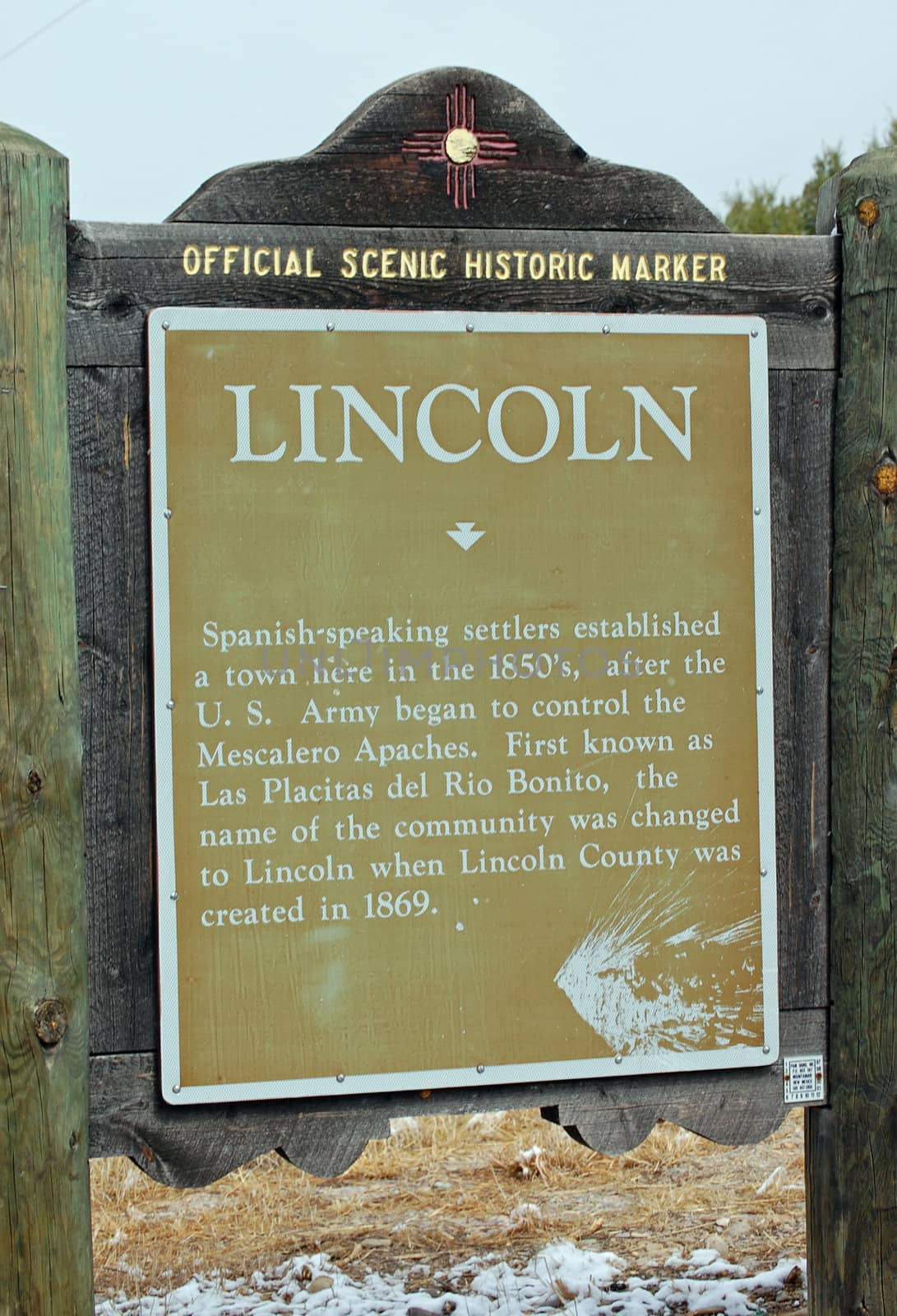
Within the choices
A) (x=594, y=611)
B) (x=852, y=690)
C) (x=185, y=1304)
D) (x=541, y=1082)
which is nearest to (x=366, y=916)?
(x=541, y=1082)

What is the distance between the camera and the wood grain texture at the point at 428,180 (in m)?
2.91

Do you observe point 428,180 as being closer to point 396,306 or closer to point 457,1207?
point 396,306

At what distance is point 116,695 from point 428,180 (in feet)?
4.04

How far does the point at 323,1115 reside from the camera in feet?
9.57

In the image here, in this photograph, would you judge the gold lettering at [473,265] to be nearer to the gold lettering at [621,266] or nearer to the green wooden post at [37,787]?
the gold lettering at [621,266]

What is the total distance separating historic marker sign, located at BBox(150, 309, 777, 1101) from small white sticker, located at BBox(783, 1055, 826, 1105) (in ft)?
0.27

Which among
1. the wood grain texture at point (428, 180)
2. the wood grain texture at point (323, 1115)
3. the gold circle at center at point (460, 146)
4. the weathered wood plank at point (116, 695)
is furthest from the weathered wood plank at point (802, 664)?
the weathered wood plank at point (116, 695)

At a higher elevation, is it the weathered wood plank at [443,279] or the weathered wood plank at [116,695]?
the weathered wood plank at [443,279]

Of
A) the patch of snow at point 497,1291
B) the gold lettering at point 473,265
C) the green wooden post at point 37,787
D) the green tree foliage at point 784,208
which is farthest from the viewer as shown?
the green tree foliage at point 784,208

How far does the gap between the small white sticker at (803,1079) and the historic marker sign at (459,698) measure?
0.27 ft

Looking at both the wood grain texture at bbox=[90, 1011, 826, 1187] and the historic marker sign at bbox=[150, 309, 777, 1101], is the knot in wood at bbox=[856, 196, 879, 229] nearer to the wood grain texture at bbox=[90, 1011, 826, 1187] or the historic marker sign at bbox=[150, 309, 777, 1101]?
the historic marker sign at bbox=[150, 309, 777, 1101]

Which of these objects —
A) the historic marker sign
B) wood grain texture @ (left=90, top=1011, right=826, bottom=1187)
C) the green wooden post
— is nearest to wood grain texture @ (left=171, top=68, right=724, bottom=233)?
the historic marker sign

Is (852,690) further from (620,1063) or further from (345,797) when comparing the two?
(345,797)

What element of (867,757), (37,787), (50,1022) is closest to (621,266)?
(867,757)
